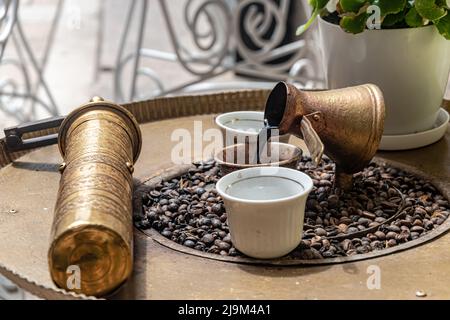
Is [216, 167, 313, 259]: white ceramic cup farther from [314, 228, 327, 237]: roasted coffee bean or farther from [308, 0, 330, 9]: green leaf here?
[308, 0, 330, 9]: green leaf

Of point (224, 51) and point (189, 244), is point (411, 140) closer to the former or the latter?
point (189, 244)

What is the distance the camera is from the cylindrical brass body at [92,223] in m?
0.73

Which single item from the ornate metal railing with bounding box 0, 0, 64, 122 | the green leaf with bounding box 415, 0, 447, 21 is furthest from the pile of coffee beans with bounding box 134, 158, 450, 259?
the ornate metal railing with bounding box 0, 0, 64, 122

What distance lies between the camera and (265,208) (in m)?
0.79

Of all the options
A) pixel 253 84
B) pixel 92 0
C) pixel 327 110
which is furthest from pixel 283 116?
pixel 92 0

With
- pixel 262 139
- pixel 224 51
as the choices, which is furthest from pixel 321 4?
pixel 224 51

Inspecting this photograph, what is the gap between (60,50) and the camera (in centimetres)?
341

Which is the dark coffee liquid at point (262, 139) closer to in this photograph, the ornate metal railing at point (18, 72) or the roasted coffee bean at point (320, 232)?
the roasted coffee bean at point (320, 232)

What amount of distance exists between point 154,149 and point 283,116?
31 centimetres

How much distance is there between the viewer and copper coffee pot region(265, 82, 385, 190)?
0.92 m

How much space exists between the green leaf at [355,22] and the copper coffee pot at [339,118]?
5.1 inches

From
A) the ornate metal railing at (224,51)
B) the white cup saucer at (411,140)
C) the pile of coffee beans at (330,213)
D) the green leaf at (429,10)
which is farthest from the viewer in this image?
the ornate metal railing at (224,51)

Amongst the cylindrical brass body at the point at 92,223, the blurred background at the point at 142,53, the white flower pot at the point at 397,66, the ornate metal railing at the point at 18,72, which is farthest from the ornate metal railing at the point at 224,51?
the cylindrical brass body at the point at 92,223

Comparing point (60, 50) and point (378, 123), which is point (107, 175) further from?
point (60, 50)
